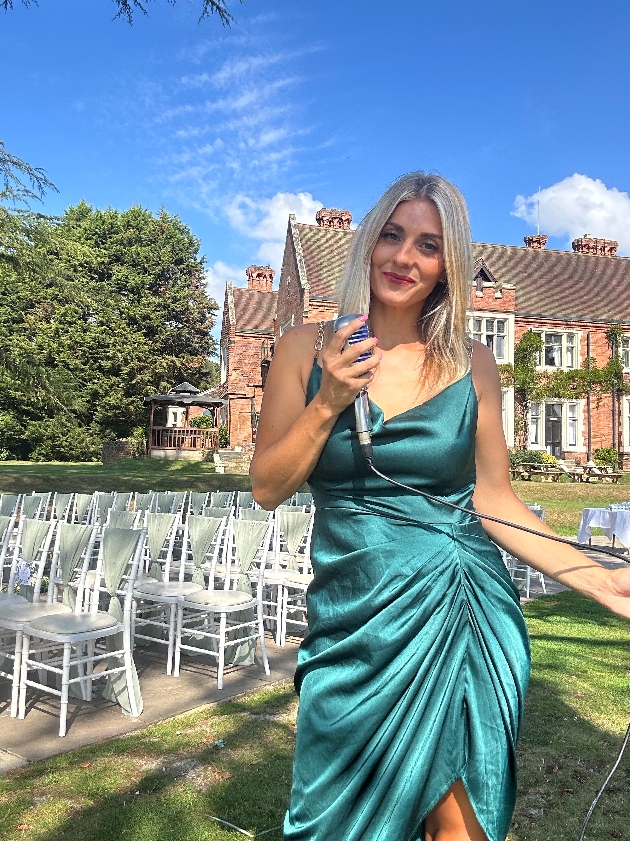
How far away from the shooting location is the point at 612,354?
→ 33156 millimetres

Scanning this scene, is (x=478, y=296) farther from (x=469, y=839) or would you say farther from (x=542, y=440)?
(x=469, y=839)

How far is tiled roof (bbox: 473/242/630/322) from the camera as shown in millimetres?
33531

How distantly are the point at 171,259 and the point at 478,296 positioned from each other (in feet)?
61.3

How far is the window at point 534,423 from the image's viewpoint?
104 feet

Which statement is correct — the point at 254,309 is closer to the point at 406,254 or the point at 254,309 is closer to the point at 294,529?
the point at 294,529

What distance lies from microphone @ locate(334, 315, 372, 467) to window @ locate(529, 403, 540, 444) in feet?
103

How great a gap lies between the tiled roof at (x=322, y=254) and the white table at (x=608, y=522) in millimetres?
19246

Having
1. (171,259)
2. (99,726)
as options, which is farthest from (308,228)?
(99,726)

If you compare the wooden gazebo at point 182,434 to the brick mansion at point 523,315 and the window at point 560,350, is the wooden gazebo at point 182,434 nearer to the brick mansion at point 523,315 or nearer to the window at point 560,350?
the brick mansion at point 523,315

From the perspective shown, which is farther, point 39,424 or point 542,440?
point 39,424

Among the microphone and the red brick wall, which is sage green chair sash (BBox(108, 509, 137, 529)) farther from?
the red brick wall

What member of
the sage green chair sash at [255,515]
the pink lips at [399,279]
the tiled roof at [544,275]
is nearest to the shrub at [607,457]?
the tiled roof at [544,275]

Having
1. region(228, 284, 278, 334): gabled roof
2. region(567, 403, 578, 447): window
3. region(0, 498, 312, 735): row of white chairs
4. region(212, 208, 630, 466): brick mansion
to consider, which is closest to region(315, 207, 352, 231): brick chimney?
region(212, 208, 630, 466): brick mansion

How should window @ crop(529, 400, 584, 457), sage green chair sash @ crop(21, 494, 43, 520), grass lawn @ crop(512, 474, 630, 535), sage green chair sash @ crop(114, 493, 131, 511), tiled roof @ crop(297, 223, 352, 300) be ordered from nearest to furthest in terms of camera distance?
sage green chair sash @ crop(21, 494, 43, 520) → sage green chair sash @ crop(114, 493, 131, 511) → grass lawn @ crop(512, 474, 630, 535) → tiled roof @ crop(297, 223, 352, 300) → window @ crop(529, 400, 584, 457)
